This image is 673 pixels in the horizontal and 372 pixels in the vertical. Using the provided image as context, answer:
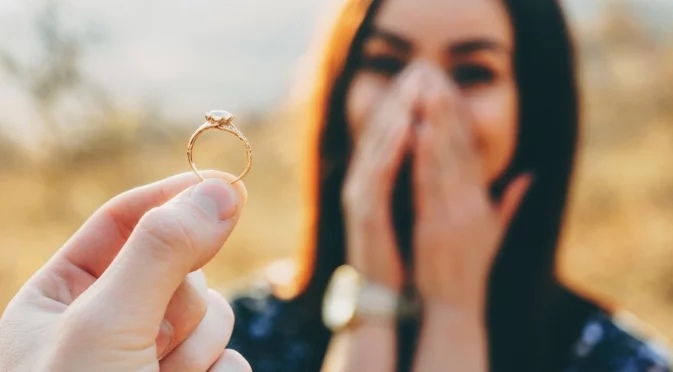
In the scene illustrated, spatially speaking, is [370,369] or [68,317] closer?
[68,317]

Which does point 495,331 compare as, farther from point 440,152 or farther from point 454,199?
point 440,152

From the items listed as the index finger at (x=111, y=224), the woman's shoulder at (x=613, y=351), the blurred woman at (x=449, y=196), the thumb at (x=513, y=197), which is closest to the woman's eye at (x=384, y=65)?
the blurred woman at (x=449, y=196)

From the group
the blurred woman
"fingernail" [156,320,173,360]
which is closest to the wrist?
the blurred woman

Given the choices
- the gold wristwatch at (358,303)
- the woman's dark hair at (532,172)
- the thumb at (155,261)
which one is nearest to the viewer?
the thumb at (155,261)

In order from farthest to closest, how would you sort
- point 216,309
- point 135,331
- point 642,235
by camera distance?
point 642,235, point 216,309, point 135,331

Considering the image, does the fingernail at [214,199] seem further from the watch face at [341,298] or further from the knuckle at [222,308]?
the watch face at [341,298]

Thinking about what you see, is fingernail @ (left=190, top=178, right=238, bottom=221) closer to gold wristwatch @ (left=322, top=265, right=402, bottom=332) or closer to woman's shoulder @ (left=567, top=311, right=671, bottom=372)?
gold wristwatch @ (left=322, top=265, right=402, bottom=332)

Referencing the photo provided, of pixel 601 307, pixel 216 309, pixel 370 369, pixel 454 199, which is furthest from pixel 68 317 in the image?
pixel 601 307
